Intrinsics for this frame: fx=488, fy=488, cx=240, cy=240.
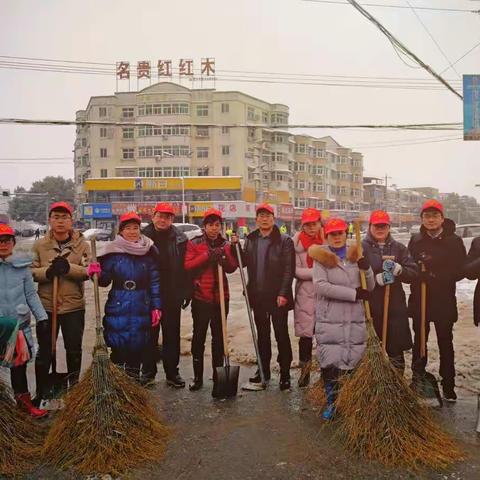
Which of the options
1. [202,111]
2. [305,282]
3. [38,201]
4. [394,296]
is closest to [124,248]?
[305,282]

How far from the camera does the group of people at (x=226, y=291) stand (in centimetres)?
395

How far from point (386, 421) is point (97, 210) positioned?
51.2 meters

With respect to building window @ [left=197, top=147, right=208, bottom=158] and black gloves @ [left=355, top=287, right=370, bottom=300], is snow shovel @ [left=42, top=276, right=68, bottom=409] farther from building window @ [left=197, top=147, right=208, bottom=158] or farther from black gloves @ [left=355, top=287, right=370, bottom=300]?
building window @ [left=197, top=147, right=208, bottom=158]

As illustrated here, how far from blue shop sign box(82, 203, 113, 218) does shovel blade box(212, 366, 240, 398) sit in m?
49.4

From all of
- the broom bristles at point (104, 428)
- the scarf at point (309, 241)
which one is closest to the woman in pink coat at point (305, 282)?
the scarf at point (309, 241)

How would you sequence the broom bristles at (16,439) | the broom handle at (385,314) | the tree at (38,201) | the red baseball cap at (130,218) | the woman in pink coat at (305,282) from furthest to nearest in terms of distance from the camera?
1. the tree at (38,201)
2. the woman in pink coat at (305,282)
3. the red baseball cap at (130,218)
4. the broom handle at (385,314)
5. the broom bristles at (16,439)

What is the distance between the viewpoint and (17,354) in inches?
152

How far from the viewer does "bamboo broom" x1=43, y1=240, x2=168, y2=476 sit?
3252mm

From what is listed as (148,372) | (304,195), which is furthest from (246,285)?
(304,195)

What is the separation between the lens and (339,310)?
3947 mm

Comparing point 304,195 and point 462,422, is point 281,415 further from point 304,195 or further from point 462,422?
point 304,195

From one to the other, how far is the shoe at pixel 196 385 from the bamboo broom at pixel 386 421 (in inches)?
61.8

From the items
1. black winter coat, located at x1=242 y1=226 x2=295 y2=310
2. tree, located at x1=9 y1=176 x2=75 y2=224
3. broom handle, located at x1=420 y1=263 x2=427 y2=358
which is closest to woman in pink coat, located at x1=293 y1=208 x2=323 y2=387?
black winter coat, located at x1=242 y1=226 x2=295 y2=310

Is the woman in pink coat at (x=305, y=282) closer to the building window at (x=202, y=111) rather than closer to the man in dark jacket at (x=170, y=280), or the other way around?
the man in dark jacket at (x=170, y=280)
